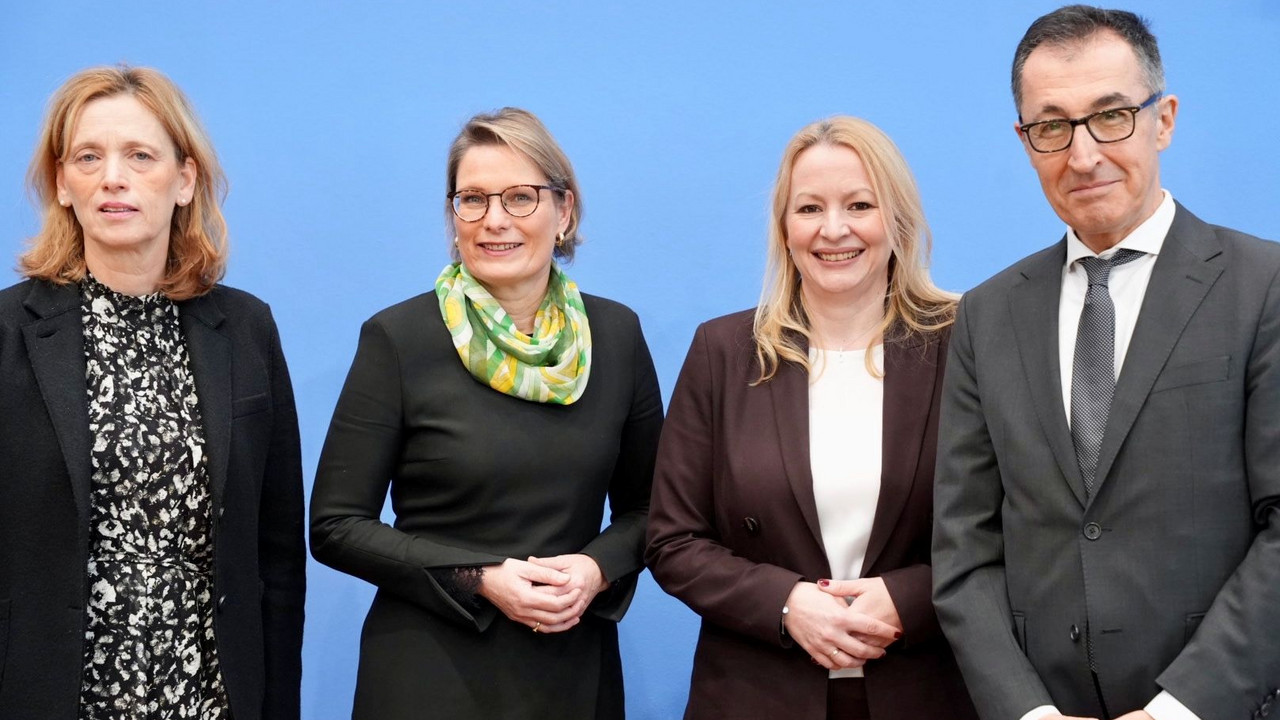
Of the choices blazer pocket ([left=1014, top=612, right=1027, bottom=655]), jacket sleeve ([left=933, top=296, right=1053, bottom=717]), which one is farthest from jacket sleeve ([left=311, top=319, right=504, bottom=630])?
blazer pocket ([left=1014, top=612, right=1027, bottom=655])

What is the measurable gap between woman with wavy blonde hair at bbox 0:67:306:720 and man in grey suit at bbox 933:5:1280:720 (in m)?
1.32

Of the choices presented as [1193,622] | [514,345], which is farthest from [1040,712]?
[514,345]

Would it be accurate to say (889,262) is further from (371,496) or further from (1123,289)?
(371,496)

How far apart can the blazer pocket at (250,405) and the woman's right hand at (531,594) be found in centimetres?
54

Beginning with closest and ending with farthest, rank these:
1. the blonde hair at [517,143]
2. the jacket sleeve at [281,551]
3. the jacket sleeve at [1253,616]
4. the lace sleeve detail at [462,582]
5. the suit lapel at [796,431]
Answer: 1. the jacket sleeve at [1253,616]
2. the suit lapel at [796,431]
3. the lace sleeve detail at [462,582]
4. the jacket sleeve at [281,551]
5. the blonde hair at [517,143]

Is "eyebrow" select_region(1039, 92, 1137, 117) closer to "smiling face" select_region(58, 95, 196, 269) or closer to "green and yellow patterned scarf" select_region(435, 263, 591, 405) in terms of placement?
"green and yellow patterned scarf" select_region(435, 263, 591, 405)

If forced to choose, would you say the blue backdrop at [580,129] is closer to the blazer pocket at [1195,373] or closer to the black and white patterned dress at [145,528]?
the black and white patterned dress at [145,528]

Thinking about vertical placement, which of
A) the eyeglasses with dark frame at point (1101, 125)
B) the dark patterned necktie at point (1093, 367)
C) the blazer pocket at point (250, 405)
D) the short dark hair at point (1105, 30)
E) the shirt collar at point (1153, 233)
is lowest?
the blazer pocket at point (250, 405)

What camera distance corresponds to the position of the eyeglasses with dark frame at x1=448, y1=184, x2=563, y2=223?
2866 millimetres

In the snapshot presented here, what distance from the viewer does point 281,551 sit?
2.82 m

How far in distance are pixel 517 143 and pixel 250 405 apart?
2.51 feet

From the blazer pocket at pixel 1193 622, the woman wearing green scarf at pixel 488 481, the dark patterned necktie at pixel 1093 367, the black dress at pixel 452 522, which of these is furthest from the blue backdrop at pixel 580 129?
the blazer pocket at pixel 1193 622

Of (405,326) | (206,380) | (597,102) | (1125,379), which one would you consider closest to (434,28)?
(597,102)

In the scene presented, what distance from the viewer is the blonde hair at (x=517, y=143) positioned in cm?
288
